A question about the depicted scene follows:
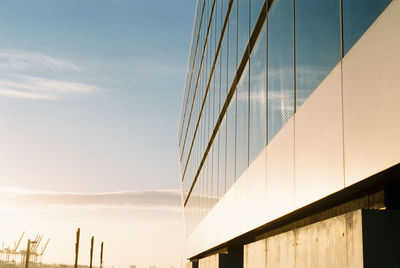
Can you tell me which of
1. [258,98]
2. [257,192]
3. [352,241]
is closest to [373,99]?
[352,241]

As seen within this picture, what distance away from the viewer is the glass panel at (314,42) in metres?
7.08

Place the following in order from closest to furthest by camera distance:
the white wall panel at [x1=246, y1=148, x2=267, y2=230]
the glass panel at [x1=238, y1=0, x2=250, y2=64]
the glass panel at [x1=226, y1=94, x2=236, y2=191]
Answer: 1. the white wall panel at [x1=246, y1=148, x2=267, y2=230]
2. the glass panel at [x1=238, y1=0, x2=250, y2=64]
3. the glass panel at [x1=226, y1=94, x2=236, y2=191]

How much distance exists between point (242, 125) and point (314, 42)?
6.91m

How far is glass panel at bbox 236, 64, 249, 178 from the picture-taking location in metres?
13.9

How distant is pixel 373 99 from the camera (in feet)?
19.0

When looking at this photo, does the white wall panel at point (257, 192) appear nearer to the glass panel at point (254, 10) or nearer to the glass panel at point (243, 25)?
the glass panel at point (254, 10)

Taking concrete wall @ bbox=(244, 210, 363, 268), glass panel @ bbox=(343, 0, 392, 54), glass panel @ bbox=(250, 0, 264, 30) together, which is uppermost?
glass panel @ bbox=(250, 0, 264, 30)

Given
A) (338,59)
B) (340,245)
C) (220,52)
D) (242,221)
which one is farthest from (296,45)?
(220,52)

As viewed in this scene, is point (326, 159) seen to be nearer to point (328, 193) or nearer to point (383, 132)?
point (328, 193)

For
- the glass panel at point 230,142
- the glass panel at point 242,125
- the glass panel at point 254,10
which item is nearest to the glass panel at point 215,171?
the glass panel at point 230,142

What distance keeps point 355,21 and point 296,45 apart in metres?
2.51

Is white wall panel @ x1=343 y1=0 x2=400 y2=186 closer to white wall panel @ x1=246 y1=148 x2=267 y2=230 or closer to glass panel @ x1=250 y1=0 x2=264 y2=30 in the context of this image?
white wall panel @ x1=246 y1=148 x2=267 y2=230

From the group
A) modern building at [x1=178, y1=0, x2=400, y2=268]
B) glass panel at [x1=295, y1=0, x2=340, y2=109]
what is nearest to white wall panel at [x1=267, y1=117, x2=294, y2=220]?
modern building at [x1=178, y1=0, x2=400, y2=268]

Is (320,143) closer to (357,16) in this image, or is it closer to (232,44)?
(357,16)
